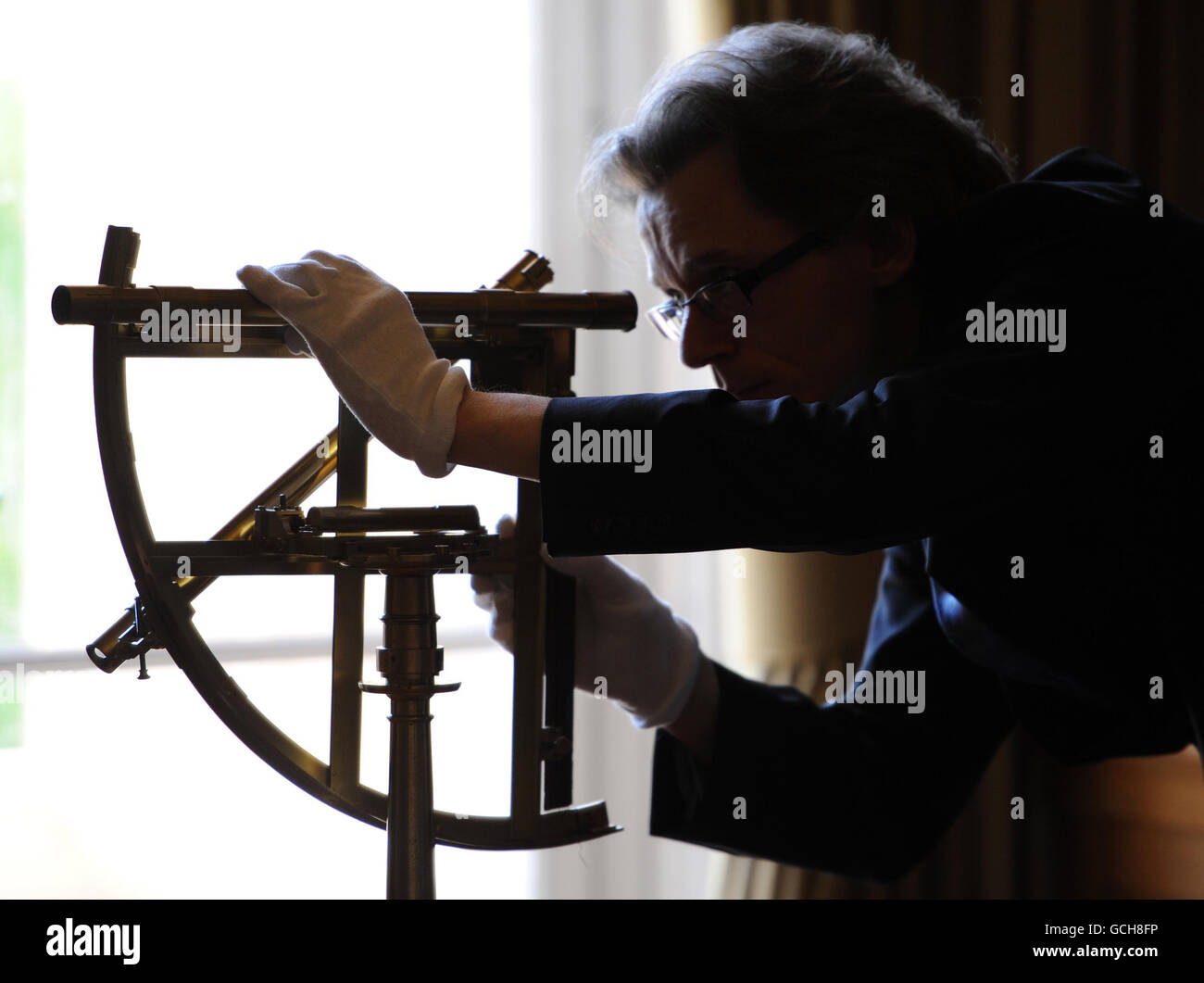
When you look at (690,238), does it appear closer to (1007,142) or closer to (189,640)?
(189,640)

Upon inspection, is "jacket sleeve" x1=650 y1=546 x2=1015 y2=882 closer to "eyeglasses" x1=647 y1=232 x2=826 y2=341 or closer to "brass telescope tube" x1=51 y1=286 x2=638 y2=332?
"eyeglasses" x1=647 y1=232 x2=826 y2=341

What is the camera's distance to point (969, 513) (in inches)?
27.0

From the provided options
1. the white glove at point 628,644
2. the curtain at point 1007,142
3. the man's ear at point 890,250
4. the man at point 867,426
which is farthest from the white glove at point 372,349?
the curtain at point 1007,142

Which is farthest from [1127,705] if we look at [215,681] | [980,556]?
[215,681]

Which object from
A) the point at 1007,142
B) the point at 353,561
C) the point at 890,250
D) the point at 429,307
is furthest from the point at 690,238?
the point at 1007,142

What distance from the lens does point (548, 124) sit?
5.57 feet

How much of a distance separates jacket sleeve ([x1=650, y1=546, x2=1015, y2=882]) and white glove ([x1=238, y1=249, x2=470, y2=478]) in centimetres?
45

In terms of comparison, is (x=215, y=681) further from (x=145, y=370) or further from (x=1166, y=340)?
(x=145, y=370)

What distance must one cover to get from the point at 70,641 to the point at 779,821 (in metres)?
0.96

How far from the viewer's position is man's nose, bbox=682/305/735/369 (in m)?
0.85

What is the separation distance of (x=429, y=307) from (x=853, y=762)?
0.63 meters

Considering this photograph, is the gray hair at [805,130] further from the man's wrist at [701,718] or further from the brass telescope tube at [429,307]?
the man's wrist at [701,718]

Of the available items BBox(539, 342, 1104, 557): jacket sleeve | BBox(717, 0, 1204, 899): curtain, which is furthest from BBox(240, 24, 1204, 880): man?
BBox(717, 0, 1204, 899): curtain

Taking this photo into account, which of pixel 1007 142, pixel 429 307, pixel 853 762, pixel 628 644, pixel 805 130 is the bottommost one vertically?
pixel 853 762
